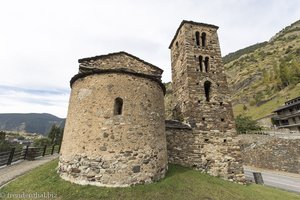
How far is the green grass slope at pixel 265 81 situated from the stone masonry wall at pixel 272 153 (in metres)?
31.5

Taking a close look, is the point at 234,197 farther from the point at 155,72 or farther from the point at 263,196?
the point at 155,72

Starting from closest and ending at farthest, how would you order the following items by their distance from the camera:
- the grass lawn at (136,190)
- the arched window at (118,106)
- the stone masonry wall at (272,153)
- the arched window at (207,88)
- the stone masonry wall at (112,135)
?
1. the grass lawn at (136,190)
2. the stone masonry wall at (112,135)
3. the arched window at (118,106)
4. the arched window at (207,88)
5. the stone masonry wall at (272,153)

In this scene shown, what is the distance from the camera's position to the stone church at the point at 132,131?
780 cm

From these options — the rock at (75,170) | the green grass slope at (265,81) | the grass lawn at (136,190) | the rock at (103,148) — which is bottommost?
the grass lawn at (136,190)

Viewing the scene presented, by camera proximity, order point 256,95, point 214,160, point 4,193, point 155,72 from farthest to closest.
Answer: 1. point 256,95
2. point 214,160
3. point 155,72
4. point 4,193

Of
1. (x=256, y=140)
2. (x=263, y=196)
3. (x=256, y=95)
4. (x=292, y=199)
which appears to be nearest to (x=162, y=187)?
(x=263, y=196)

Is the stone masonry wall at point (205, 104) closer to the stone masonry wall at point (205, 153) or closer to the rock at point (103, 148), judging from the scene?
the stone masonry wall at point (205, 153)

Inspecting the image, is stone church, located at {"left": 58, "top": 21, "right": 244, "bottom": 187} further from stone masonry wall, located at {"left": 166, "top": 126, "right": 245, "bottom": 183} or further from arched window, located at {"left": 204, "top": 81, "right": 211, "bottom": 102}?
arched window, located at {"left": 204, "top": 81, "right": 211, "bottom": 102}

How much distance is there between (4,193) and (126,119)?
5.88 meters

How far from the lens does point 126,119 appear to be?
327 inches

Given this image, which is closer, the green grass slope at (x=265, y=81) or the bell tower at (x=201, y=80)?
the bell tower at (x=201, y=80)

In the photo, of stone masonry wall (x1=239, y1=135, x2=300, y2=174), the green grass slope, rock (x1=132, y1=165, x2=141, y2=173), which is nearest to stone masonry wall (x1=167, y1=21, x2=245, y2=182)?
rock (x1=132, y1=165, x2=141, y2=173)

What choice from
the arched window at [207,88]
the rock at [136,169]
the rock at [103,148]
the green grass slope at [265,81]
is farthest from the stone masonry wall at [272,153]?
the green grass slope at [265,81]

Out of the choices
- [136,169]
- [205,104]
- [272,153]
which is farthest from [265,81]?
[136,169]
